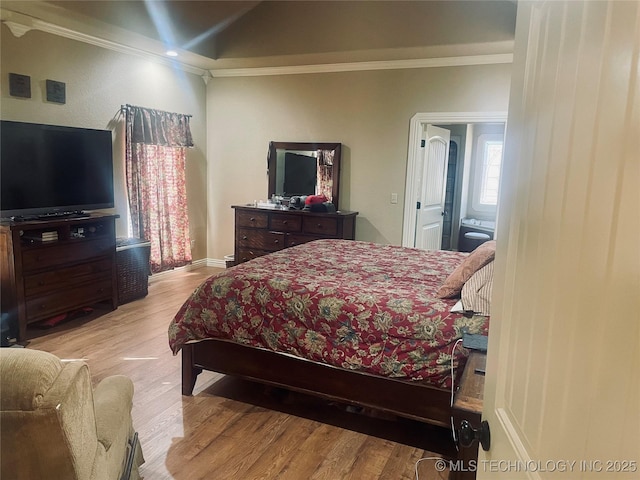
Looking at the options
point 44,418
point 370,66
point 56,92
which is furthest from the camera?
point 370,66

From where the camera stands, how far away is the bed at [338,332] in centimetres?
221

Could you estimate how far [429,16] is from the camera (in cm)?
430

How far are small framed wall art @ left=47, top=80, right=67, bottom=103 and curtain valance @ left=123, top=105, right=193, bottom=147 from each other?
0.67 metres

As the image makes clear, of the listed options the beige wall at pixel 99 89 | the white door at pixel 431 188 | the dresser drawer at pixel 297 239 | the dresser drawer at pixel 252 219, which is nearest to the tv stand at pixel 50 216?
the beige wall at pixel 99 89

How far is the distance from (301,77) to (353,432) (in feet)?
14.2

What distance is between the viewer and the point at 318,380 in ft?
8.16

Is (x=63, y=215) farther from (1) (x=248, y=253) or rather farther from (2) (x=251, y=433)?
(2) (x=251, y=433)

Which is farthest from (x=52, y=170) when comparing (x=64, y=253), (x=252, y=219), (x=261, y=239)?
(x=261, y=239)

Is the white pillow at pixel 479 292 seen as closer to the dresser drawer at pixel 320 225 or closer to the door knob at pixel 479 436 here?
the door knob at pixel 479 436

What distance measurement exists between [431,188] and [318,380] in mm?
3509

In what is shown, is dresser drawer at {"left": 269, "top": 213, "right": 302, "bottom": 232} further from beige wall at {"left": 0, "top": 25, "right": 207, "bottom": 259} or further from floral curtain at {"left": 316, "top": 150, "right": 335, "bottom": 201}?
beige wall at {"left": 0, "top": 25, "right": 207, "bottom": 259}

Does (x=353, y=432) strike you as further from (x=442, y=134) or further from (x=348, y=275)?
(x=442, y=134)

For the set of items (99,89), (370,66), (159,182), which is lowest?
(159,182)

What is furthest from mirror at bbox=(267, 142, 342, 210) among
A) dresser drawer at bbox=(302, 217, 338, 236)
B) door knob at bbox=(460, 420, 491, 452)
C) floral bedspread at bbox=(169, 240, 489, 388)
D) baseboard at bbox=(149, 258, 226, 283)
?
door knob at bbox=(460, 420, 491, 452)
